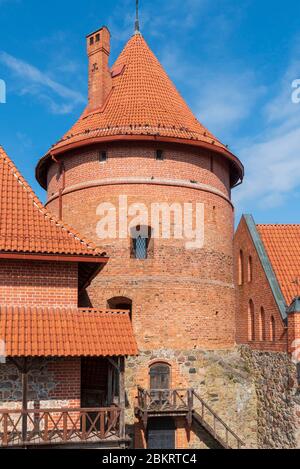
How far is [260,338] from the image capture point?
615 inches

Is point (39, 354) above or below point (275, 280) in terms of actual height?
below

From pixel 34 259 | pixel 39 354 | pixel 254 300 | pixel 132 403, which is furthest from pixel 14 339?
pixel 254 300

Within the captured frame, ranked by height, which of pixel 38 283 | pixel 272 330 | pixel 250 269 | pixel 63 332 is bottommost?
pixel 63 332

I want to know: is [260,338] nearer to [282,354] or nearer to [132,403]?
[282,354]

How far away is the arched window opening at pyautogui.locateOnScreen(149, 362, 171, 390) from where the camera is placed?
1543 centimetres

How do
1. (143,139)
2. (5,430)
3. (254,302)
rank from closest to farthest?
(5,430)
(143,139)
(254,302)

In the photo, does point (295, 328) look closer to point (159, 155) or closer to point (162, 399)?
point (162, 399)

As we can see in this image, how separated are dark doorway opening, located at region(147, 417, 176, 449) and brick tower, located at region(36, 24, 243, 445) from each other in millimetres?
1050

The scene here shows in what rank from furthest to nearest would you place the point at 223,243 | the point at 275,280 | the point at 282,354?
the point at 223,243, the point at 275,280, the point at 282,354

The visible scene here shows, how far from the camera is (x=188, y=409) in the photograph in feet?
48.5

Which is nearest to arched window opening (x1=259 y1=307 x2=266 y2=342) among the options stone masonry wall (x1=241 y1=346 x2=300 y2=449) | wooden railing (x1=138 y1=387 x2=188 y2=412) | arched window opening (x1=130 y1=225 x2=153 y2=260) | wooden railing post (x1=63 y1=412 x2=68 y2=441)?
stone masonry wall (x1=241 y1=346 x2=300 y2=449)

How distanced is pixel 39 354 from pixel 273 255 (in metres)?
8.32

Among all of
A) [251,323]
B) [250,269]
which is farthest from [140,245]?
[251,323]

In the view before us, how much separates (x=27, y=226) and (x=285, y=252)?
315 inches
